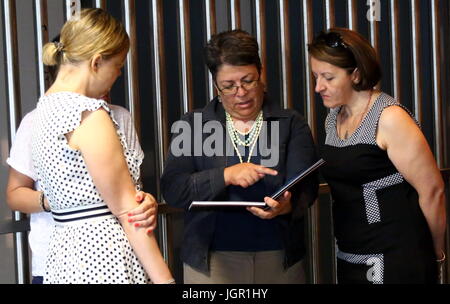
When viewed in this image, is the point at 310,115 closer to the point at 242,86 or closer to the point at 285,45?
the point at 285,45

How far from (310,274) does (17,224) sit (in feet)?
5.82

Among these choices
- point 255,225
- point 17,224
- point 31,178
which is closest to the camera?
point 31,178

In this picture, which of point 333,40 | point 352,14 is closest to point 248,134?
point 333,40

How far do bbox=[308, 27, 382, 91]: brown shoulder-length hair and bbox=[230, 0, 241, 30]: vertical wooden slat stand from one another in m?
1.01

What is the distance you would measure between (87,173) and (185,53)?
1.60 meters

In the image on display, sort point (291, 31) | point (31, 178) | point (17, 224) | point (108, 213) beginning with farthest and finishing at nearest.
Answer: point (291, 31) → point (17, 224) → point (31, 178) → point (108, 213)

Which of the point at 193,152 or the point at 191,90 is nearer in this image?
the point at 193,152

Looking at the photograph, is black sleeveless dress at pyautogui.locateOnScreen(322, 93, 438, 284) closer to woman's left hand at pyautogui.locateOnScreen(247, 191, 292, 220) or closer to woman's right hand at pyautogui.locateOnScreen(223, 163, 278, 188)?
woman's left hand at pyautogui.locateOnScreen(247, 191, 292, 220)

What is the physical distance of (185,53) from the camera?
3.45m

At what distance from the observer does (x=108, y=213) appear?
2.01 m

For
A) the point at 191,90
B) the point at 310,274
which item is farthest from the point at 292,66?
the point at 310,274

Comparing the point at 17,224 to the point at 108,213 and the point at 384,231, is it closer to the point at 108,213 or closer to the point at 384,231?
the point at 108,213
